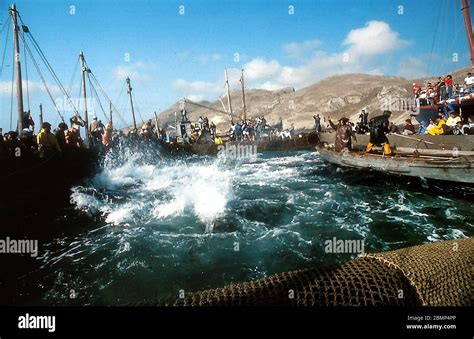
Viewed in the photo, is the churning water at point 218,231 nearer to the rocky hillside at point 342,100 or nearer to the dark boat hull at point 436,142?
the dark boat hull at point 436,142

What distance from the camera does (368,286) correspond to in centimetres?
244

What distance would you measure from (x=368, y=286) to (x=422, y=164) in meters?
12.0

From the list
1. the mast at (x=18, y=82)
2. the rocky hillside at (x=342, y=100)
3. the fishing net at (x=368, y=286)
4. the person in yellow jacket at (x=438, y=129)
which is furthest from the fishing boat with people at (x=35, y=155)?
the rocky hillside at (x=342, y=100)

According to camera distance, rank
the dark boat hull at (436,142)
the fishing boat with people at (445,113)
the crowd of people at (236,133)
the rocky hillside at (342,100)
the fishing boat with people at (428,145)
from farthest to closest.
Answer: the rocky hillside at (342,100), the crowd of people at (236,133), the fishing boat with people at (445,113), the dark boat hull at (436,142), the fishing boat with people at (428,145)

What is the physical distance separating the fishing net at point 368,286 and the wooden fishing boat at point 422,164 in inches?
402

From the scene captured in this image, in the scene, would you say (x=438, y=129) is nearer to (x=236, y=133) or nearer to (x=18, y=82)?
(x=18, y=82)

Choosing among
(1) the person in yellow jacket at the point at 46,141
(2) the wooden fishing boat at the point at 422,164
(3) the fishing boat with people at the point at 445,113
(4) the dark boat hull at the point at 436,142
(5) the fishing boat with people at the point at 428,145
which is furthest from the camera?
(3) the fishing boat with people at the point at 445,113

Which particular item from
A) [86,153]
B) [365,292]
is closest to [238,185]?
[86,153]

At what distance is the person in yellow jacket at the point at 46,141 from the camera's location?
12.6m

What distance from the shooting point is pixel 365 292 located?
239 centimetres

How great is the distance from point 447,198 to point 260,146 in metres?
26.6

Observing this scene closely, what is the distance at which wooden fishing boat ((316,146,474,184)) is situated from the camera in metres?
11.0

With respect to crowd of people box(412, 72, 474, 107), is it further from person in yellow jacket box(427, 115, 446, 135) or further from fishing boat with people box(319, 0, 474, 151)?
person in yellow jacket box(427, 115, 446, 135)

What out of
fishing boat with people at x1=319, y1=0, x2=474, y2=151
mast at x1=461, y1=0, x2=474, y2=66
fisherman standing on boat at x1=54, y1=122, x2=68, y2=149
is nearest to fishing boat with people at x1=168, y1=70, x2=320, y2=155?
fishing boat with people at x1=319, y1=0, x2=474, y2=151
